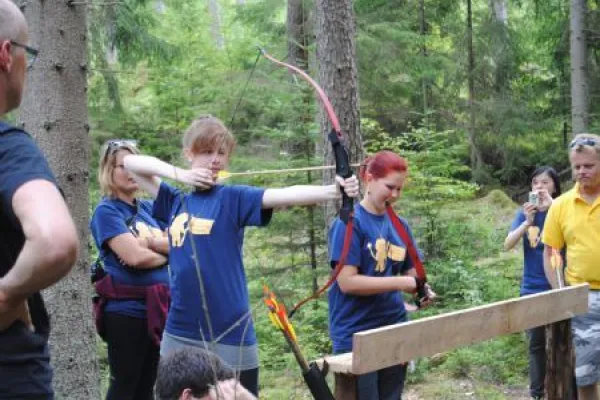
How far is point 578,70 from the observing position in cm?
1222

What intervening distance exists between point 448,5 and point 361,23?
18.5 feet

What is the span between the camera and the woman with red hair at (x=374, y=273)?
12.8 ft

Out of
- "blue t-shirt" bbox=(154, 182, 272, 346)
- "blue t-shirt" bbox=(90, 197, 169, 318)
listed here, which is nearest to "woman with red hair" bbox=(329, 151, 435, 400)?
"blue t-shirt" bbox=(154, 182, 272, 346)

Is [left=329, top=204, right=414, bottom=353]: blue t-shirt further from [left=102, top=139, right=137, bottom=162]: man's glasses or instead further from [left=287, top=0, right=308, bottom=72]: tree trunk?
[left=287, top=0, right=308, bottom=72]: tree trunk

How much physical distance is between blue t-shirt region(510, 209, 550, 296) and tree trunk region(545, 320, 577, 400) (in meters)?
0.98

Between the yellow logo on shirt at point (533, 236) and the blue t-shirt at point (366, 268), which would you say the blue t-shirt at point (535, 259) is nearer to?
the yellow logo on shirt at point (533, 236)

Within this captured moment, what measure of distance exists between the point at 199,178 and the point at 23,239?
152 cm

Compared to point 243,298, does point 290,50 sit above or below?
above

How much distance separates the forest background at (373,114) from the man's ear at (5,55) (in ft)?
7.76

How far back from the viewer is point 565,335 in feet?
15.7

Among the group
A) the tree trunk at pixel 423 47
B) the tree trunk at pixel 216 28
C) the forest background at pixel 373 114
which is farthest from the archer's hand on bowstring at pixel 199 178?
the tree trunk at pixel 216 28

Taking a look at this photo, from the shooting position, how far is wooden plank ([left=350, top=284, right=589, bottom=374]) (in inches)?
132

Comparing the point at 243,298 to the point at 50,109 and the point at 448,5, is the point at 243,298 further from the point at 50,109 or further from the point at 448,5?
the point at 448,5

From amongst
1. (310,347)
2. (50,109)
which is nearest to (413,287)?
(50,109)
